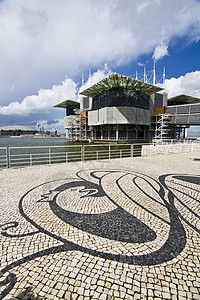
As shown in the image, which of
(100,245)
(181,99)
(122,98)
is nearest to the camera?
(100,245)

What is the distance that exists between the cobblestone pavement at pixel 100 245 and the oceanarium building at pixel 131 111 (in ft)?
146

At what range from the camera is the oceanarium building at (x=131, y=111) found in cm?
4559

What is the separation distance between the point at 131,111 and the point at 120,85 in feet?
31.3

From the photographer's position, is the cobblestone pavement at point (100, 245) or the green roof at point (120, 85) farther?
the green roof at point (120, 85)

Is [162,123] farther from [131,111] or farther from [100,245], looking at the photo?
[100,245]

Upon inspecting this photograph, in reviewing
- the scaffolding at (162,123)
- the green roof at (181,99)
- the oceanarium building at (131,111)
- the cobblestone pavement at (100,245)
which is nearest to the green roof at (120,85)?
the oceanarium building at (131,111)

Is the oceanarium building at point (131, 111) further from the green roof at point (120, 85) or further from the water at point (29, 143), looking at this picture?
the water at point (29, 143)

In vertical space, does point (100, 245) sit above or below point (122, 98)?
below

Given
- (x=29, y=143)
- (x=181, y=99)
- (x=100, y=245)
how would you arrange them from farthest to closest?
1. (x=181, y=99)
2. (x=29, y=143)
3. (x=100, y=245)

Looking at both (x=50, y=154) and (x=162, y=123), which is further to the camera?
(x=162, y=123)

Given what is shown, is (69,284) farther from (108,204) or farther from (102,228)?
(108,204)

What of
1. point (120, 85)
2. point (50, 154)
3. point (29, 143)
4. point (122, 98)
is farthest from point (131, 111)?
point (29, 143)

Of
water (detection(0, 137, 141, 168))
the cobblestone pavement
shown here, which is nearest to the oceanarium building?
water (detection(0, 137, 141, 168))

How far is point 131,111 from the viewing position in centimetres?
4775
